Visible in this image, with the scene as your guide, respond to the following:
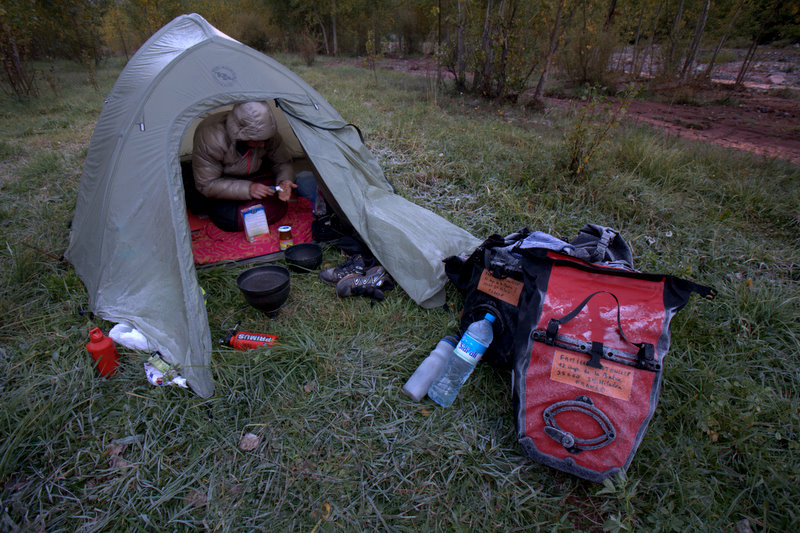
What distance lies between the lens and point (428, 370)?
211 centimetres

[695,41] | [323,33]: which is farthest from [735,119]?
[323,33]

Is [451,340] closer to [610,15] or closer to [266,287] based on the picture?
[266,287]

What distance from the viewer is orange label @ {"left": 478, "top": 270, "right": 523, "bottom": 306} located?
6.91ft

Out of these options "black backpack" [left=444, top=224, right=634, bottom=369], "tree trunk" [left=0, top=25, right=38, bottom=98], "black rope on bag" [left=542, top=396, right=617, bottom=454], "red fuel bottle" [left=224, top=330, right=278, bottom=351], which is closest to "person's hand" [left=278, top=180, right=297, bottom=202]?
"red fuel bottle" [left=224, top=330, right=278, bottom=351]

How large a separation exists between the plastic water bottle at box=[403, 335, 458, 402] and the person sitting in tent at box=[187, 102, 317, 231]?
2.04 metres

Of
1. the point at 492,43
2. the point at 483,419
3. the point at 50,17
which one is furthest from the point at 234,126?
the point at 50,17

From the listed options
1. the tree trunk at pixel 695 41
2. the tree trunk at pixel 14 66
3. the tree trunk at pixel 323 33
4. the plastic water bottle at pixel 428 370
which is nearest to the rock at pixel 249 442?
the plastic water bottle at pixel 428 370

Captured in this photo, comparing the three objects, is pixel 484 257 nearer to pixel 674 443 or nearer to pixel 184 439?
pixel 674 443

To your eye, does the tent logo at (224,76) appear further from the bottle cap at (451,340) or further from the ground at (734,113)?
the ground at (734,113)

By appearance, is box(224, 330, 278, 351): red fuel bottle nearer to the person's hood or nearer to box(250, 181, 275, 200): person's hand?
box(250, 181, 275, 200): person's hand

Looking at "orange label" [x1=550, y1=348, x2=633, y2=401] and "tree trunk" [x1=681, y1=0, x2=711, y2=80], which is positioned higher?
"tree trunk" [x1=681, y1=0, x2=711, y2=80]

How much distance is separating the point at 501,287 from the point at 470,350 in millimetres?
431

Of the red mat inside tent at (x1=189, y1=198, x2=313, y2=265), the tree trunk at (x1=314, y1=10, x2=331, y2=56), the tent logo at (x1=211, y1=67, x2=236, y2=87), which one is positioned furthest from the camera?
the tree trunk at (x1=314, y1=10, x2=331, y2=56)

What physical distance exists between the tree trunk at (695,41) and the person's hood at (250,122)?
11.7m
